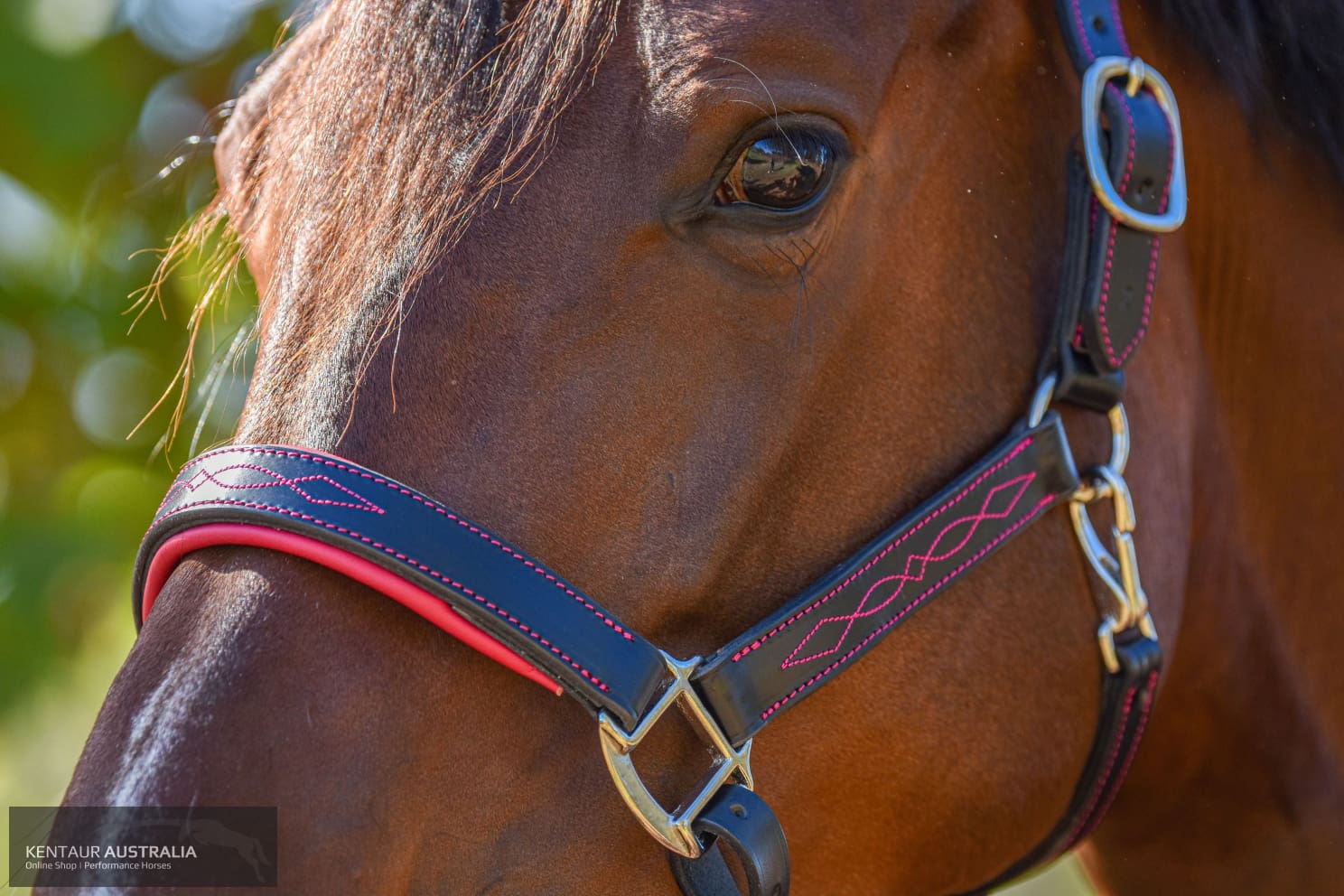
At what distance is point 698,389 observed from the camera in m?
1.39

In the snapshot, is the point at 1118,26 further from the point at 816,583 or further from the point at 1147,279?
the point at 816,583

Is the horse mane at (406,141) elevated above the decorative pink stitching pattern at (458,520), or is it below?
above

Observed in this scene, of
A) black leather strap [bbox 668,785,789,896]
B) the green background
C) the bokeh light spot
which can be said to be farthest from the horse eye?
the bokeh light spot

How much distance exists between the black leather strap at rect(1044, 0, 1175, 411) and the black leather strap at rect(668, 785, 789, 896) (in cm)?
70

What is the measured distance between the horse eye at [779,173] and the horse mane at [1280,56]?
0.73 m

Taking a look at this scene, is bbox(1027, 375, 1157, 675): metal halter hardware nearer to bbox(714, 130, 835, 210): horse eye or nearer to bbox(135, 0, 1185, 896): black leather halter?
bbox(135, 0, 1185, 896): black leather halter

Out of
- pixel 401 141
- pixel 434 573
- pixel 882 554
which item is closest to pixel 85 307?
pixel 401 141

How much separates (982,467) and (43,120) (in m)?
3.43

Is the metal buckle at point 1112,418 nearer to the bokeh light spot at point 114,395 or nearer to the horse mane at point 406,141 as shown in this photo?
the horse mane at point 406,141

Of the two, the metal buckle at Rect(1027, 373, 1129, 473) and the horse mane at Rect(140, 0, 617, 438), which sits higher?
the horse mane at Rect(140, 0, 617, 438)

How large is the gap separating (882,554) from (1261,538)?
81 cm

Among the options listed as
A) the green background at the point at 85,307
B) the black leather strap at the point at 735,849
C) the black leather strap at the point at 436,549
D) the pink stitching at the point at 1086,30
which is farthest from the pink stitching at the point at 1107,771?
the green background at the point at 85,307

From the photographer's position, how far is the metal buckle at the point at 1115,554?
163 centimetres

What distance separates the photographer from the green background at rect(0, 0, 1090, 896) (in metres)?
3.76
